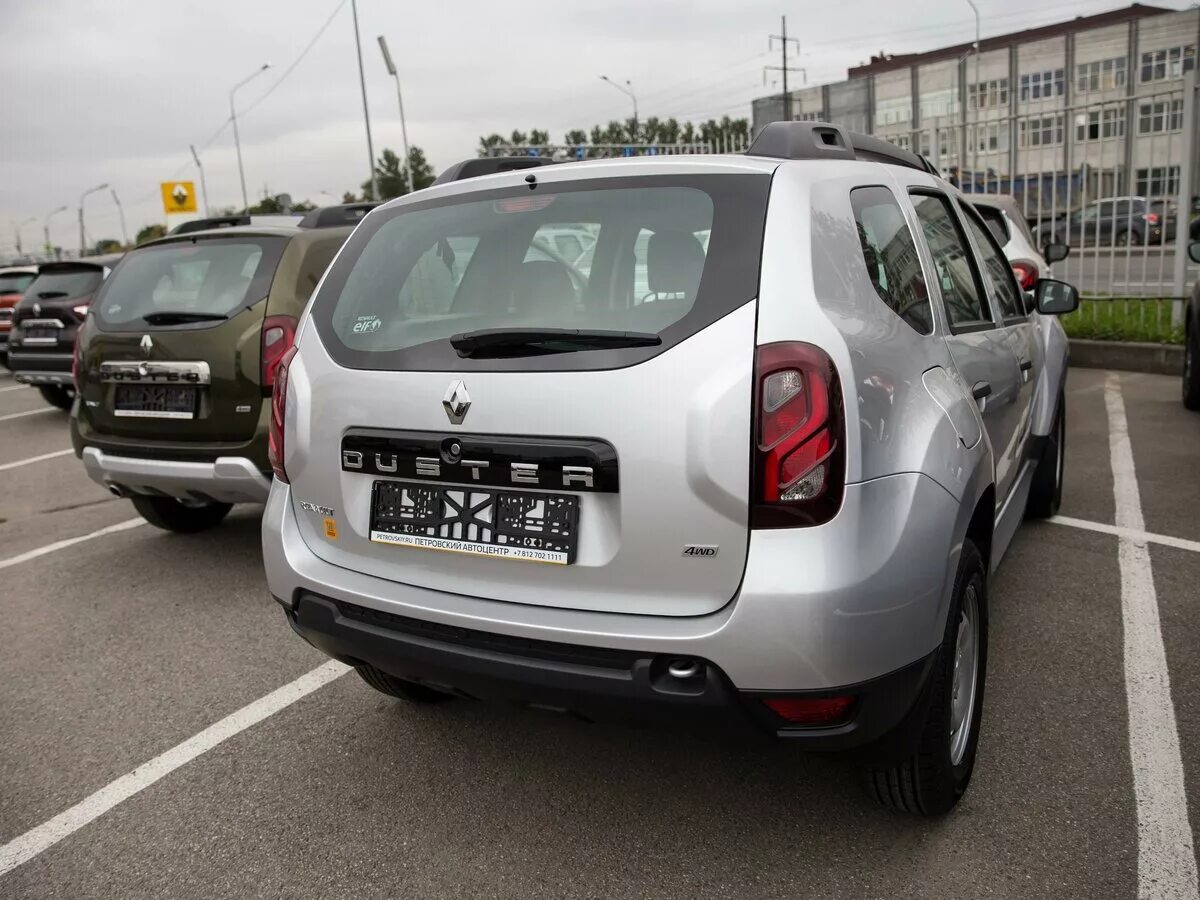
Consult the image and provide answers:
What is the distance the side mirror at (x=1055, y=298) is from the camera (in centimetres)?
400

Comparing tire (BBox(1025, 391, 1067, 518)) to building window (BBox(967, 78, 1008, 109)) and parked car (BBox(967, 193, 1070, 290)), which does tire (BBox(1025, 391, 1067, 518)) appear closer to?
parked car (BBox(967, 193, 1070, 290))

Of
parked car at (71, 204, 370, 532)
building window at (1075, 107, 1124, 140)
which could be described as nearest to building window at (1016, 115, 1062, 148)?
building window at (1075, 107, 1124, 140)

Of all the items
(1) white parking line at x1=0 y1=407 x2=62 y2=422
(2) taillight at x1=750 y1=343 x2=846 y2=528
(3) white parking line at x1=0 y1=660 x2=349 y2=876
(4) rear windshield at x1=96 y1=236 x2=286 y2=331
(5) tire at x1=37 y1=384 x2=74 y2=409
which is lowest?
(1) white parking line at x1=0 y1=407 x2=62 y2=422

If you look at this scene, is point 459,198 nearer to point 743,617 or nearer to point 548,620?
point 548,620

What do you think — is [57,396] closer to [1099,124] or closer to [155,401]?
[155,401]

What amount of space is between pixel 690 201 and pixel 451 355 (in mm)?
677

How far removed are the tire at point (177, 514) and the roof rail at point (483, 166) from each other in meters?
3.07

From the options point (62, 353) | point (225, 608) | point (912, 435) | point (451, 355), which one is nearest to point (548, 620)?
point (451, 355)

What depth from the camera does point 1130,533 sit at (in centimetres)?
489

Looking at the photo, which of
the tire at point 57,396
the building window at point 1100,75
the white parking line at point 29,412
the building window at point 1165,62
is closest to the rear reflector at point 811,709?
the white parking line at point 29,412

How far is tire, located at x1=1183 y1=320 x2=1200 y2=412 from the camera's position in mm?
7348

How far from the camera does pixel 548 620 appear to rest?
2260mm

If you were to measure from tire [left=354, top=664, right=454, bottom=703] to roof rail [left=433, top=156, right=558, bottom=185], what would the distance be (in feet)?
5.06

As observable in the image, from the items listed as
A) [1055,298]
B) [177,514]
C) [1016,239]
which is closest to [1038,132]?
[1016,239]
